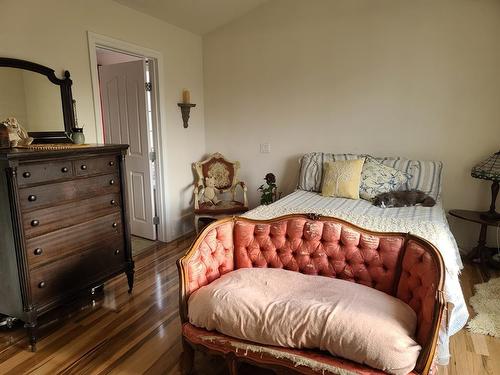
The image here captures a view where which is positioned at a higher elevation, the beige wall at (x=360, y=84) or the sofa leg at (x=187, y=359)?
the beige wall at (x=360, y=84)

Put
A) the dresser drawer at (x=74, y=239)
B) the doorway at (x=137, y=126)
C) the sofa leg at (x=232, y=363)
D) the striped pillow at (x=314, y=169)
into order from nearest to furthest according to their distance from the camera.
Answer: the sofa leg at (x=232, y=363) < the dresser drawer at (x=74, y=239) < the striped pillow at (x=314, y=169) < the doorway at (x=137, y=126)

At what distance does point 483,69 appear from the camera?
2943mm

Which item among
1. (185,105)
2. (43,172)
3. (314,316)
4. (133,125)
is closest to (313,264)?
(314,316)

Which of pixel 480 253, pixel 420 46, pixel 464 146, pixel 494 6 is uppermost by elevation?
pixel 494 6

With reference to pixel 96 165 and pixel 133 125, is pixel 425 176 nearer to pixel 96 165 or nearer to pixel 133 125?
pixel 96 165

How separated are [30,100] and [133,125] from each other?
1.35 metres

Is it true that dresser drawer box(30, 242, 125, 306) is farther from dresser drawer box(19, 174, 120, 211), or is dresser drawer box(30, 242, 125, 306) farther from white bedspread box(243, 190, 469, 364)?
white bedspread box(243, 190, 469, 364)

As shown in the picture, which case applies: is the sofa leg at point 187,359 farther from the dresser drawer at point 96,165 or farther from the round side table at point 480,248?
the round side table at point 480,248

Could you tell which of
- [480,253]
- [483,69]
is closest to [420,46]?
[483,69]

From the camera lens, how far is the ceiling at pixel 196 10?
10.3 ft

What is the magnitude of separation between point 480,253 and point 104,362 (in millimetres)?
3136

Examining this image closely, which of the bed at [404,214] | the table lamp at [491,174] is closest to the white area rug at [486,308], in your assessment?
the bed at [404,214]

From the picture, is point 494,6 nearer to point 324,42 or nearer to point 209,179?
point 324,42

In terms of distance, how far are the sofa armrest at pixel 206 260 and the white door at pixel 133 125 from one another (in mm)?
1973
